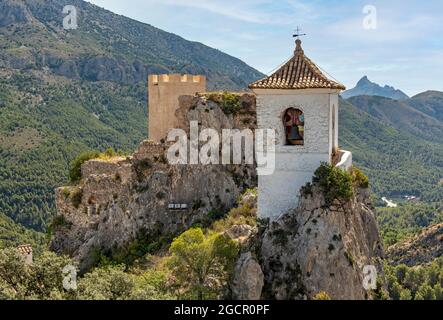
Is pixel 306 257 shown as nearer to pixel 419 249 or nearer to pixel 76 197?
pixel 76 197

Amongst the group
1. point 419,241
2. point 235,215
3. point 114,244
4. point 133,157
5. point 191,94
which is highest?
point 191,94

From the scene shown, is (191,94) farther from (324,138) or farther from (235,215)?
(324,138)

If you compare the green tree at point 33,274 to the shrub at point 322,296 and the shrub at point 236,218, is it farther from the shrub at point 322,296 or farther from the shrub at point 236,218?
the shrub at point 322,296

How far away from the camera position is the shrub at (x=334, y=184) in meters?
23.4

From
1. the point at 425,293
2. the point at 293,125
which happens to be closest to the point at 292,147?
the point at 293,125

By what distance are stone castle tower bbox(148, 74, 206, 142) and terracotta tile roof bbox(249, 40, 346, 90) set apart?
12499 millimetres

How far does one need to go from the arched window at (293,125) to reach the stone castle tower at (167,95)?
13.0 metres

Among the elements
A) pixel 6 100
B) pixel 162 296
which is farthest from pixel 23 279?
pixel 6 100

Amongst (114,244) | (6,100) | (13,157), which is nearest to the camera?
(114,244)

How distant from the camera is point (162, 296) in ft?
70.3

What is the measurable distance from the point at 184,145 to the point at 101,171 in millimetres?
5855

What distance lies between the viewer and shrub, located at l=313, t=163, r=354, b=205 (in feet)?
76.9

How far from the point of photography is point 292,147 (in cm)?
2483

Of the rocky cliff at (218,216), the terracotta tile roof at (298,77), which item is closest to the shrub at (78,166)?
the rocky cliff at (218,216)
